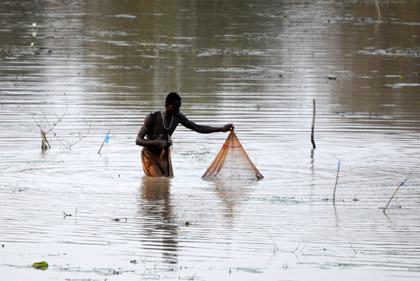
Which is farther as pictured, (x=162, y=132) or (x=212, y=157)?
(x=212, y=157)

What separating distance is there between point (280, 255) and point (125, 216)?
198 centimetres

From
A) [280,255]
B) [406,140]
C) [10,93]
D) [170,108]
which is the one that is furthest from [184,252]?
[10,93]

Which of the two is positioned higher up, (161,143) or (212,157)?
(161,143)

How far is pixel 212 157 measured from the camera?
12.4m

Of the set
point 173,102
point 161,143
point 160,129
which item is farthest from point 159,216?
point 160,129

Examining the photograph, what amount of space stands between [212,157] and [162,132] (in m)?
1.81

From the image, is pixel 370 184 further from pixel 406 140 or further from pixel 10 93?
pixel 10 93

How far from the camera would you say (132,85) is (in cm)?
1875

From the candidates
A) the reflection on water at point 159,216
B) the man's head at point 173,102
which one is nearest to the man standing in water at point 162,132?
the man's head at point 173,102

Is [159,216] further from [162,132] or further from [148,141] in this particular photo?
[162,132]

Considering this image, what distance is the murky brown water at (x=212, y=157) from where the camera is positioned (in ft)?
24.0

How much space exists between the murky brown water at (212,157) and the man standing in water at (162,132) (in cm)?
26

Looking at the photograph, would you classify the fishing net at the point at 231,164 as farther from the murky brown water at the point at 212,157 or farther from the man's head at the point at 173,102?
the man's head at the point at 173,102

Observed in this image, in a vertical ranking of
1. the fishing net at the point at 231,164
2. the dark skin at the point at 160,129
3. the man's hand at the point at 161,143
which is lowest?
the fishing net at the point at 231,164
